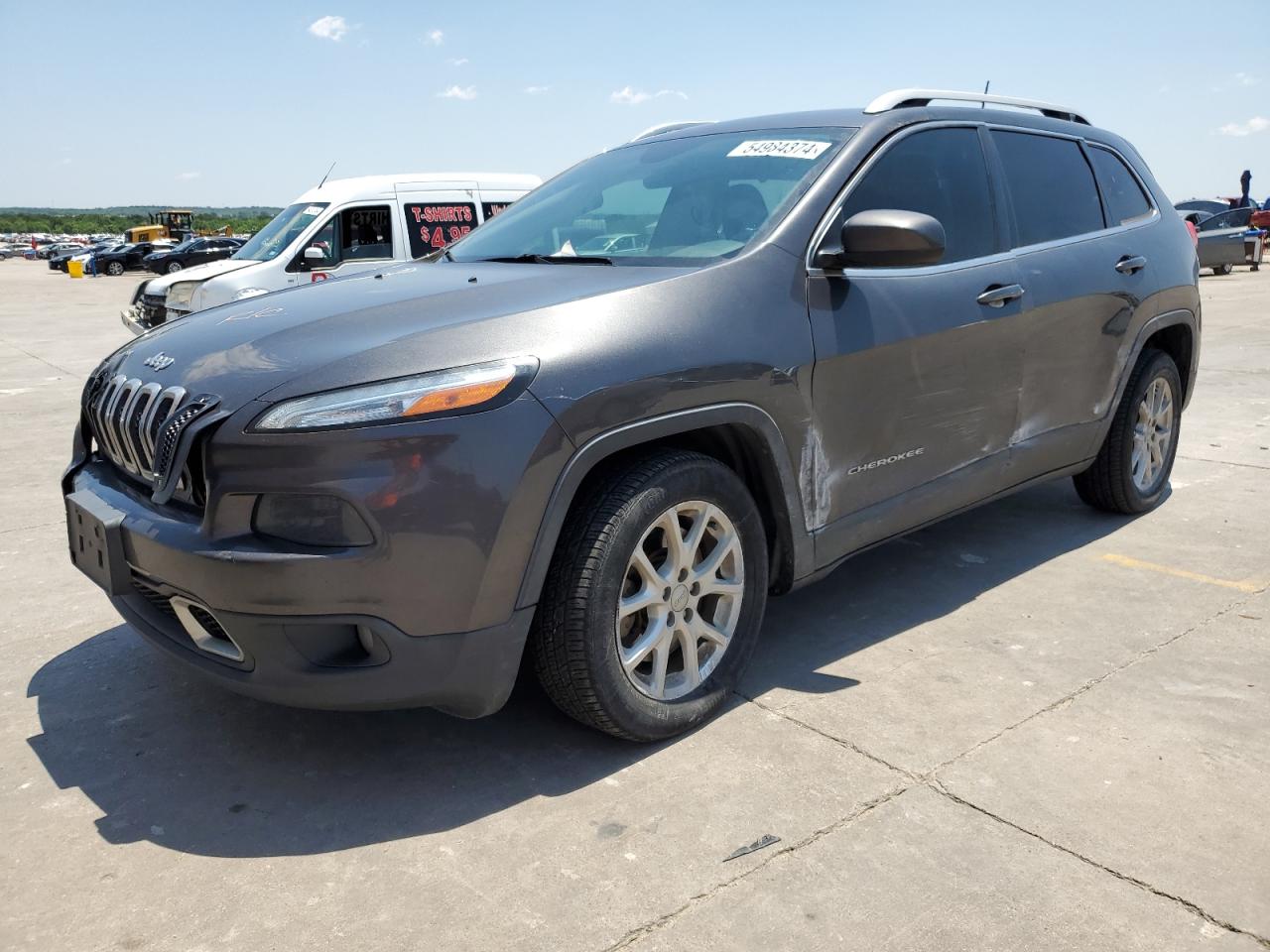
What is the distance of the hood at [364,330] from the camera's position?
101 inches

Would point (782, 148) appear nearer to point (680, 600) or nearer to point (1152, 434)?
point (680, 600)

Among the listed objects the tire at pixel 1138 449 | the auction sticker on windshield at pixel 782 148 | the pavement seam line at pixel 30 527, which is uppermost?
the auction sticker on windshield at pixel 782 148

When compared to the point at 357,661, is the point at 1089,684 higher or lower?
lower

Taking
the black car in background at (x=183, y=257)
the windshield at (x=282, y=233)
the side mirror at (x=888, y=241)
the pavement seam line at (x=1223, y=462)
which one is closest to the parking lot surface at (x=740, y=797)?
the side mirror at (x=888, y=241)

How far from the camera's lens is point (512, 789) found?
2.79 m

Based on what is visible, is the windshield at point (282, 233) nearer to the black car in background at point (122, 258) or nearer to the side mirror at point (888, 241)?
the side mirror at point (888, 241)

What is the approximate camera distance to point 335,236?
1118 cm

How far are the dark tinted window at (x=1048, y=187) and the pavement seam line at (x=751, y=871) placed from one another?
234 centimetres

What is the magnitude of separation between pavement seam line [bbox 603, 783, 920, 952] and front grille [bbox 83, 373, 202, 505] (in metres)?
1.41

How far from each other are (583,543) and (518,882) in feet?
2.61

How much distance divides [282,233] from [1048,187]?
886cm

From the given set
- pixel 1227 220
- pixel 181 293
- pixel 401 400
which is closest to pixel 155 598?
pixel 401 400

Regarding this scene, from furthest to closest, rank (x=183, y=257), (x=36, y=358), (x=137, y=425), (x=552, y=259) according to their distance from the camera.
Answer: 1. (x=183, y=257)
2. (x=36, y=358)
3. (x=552, y=259)
4. (x=137, y=425)

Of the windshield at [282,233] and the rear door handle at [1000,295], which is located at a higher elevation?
the windshield at [282,233]
